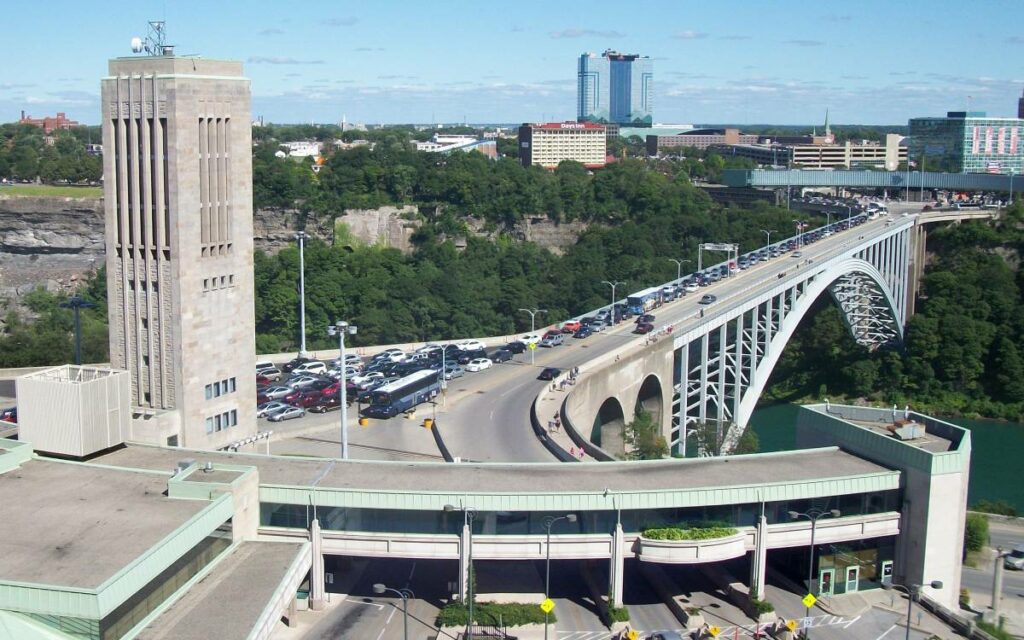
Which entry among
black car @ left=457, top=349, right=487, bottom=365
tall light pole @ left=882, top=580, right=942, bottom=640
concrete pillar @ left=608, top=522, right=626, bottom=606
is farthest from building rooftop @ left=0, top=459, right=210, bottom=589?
black car @ left=457, top=349, right=487, bottom=365

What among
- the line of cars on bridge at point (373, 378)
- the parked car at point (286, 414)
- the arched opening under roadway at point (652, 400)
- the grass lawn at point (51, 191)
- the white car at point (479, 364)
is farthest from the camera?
the grass lawn at point (51, 191)

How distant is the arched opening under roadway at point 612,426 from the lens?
62.8 meters

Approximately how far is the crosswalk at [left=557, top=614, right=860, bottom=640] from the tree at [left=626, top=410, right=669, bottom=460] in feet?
50.0

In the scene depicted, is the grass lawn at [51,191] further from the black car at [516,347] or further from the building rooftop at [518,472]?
the building rooftop at [518,472]

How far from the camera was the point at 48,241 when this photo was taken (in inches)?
4560

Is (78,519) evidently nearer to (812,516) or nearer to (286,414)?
(812,516)

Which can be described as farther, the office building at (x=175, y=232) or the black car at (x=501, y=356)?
the black car at (x=501, y=356)

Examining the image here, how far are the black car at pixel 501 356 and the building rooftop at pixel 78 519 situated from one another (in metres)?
34.4

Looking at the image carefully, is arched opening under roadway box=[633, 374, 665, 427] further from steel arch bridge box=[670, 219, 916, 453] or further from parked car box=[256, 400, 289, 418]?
parked car box=[256, 400, 289, 418]

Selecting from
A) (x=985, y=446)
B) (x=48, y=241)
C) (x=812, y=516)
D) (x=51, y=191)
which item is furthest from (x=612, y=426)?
(x=51, y=191)

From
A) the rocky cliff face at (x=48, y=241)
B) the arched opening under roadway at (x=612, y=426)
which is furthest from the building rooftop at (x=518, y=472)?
the rocky cliff face at (x=48, y=241)

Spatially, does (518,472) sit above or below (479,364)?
above

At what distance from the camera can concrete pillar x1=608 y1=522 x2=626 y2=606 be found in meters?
33.9

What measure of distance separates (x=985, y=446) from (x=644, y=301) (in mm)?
29164
